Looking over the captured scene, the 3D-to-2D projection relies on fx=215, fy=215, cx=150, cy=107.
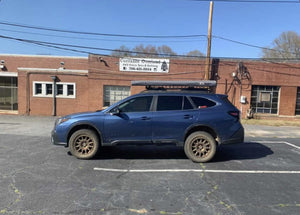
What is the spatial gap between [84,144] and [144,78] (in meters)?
11.2

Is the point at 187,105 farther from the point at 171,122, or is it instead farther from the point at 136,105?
the point at 136,105

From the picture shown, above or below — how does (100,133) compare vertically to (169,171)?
above

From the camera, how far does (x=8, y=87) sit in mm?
18656

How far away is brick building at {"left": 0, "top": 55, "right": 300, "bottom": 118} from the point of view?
53.2 ft

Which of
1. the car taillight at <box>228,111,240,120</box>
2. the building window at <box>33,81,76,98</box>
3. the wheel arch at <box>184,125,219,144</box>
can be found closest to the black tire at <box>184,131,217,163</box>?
the wheel arch at <box>184,125,219,144</box>

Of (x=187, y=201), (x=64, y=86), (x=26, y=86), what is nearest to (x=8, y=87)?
(x=26, y=86)

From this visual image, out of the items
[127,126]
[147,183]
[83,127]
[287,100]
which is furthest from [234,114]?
[287,100]

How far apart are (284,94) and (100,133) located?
15781 mm

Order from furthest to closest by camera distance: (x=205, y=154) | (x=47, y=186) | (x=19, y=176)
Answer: (x=205, y=154) → (x=19, y=176) → (x=47, y=186)

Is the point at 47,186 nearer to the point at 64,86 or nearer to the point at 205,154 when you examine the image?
the point at 205,154

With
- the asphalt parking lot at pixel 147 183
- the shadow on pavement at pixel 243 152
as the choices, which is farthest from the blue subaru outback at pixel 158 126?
the shadow on pavement at pixel 243 152

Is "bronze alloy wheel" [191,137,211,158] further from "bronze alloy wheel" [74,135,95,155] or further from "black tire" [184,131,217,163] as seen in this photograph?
"bronze alloy wheel" [74,135,95,155]

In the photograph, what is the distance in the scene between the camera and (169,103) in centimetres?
580

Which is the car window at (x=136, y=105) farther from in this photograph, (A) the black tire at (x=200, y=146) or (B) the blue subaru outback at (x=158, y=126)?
(A) the black tire at (x=200, y=146)
